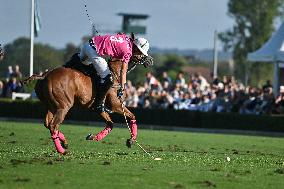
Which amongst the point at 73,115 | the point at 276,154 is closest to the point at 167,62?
the point at 73,115

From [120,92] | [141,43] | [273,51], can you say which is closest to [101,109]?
[120,92]

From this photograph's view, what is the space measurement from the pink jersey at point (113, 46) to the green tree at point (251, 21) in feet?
264

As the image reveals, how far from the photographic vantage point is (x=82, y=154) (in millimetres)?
18359

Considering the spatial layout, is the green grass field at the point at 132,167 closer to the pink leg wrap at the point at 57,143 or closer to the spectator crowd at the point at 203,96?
the pink leg wrap at the point at 57,143

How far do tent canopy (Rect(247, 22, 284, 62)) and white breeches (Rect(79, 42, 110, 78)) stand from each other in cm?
2579

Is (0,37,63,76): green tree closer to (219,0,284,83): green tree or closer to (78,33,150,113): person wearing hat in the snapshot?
(219,0,284,83): green tree

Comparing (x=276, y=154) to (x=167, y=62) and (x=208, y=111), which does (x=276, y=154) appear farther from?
(x=167, y=62)

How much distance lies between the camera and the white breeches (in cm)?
1950

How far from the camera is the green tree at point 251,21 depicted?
10025cm

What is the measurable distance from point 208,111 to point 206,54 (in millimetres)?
142091

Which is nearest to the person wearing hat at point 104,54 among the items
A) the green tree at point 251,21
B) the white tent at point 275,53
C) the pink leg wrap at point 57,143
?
the pink leg wrap at point 57,143

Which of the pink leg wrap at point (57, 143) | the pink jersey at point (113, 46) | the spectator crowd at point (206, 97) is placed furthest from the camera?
the spectator crowd at point (206, 97)

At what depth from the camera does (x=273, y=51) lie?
45.2 m

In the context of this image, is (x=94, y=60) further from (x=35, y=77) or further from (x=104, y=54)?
(x=35, y=77)
